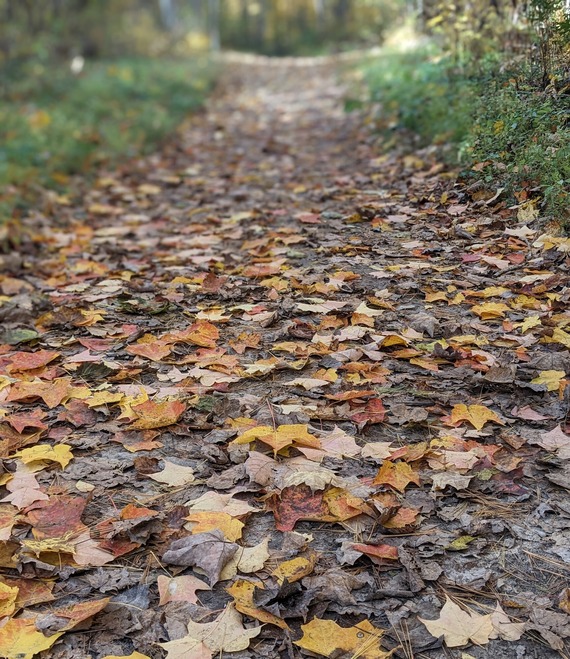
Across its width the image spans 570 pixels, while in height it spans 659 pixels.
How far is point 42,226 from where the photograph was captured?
17.6ft

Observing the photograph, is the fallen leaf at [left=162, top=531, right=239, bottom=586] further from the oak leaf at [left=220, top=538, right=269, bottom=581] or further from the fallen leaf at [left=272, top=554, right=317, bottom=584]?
the fallen leaf at [left=272, top=554, right=317, bottom=584]

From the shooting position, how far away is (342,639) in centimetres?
163

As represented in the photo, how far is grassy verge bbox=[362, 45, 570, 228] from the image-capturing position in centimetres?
358

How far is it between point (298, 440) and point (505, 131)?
262 centimetres

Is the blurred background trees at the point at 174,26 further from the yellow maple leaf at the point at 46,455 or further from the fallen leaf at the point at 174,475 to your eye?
the fallen leaf at the point at 174,475

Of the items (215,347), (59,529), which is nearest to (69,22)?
(215,347)

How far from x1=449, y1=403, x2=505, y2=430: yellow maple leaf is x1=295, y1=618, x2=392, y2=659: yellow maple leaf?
0.90m

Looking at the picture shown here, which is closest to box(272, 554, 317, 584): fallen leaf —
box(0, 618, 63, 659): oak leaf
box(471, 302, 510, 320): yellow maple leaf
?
box(0, 618, 63, 659): oak leaf

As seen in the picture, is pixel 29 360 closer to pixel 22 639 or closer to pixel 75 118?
pixel 22 639

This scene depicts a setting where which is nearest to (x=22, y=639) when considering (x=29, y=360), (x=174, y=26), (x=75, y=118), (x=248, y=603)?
(x=248, y=603)

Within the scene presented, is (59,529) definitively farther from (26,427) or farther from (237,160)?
(237,160)

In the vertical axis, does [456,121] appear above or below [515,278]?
above

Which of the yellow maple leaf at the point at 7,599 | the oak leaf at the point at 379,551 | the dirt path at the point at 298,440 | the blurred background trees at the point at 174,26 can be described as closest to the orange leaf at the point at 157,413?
the dirt path at the point at 298,440

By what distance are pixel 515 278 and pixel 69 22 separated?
13.8m
